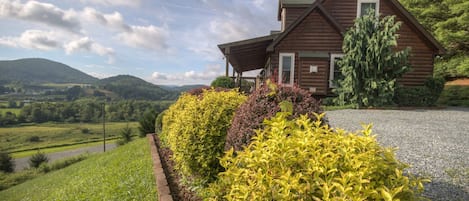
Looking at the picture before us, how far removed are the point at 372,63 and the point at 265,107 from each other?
391 inches

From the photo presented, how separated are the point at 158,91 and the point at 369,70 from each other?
87.7m

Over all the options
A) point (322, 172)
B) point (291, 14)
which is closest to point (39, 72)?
point (291, 14)

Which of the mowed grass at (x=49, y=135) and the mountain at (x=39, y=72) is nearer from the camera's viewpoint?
the mowed grass at (x=49, y=135)

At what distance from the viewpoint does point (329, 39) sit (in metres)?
12.3

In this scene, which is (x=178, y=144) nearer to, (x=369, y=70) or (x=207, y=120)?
(x=207, y=120)

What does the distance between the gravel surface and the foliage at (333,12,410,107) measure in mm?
2082

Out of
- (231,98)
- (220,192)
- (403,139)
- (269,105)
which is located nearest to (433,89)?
(403,139)

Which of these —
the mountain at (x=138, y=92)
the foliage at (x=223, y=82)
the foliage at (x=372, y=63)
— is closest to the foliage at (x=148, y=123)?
the foliage at (x=223, y=82)

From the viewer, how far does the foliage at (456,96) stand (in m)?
13.7

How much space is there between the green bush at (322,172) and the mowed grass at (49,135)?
60641mm

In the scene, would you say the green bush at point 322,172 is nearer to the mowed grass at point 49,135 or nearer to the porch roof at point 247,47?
the porch roof at point 247,47

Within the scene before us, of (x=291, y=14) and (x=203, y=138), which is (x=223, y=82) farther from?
(x=203, y=138)

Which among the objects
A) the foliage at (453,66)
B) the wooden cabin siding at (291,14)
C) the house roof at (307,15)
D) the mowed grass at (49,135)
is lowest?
the mowed grass at (49,135)

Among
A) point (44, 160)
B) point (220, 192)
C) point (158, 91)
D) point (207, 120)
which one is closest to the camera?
point (220, 192)
